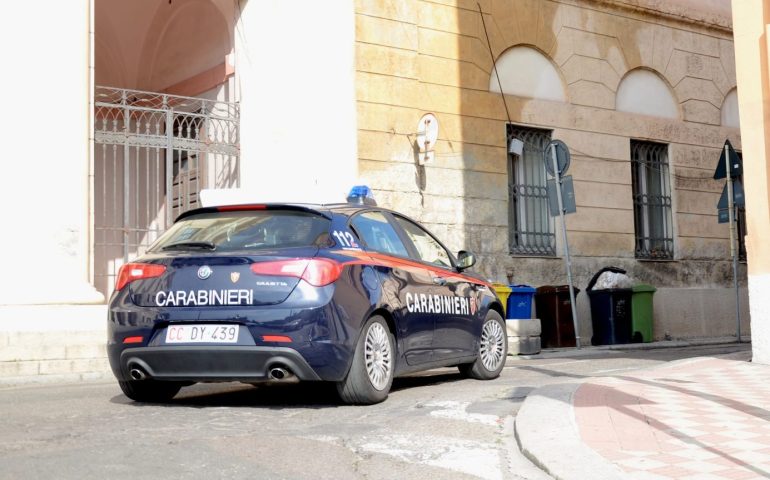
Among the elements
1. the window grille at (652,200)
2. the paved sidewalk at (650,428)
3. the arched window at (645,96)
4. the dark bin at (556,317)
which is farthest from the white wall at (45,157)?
the window grille at (652,200)

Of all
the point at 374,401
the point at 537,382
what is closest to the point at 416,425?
the point at 374,401

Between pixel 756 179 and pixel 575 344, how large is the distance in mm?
6330

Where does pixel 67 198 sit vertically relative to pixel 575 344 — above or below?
above

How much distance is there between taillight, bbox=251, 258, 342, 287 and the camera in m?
6.92

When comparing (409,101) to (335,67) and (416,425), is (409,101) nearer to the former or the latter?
(335,67)

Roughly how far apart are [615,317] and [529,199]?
257 centimetres

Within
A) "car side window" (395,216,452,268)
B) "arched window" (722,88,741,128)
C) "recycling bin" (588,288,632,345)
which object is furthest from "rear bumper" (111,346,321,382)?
"arched window" (722,88,741,128)

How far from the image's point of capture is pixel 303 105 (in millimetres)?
15555

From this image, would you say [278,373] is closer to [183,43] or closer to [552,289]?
[552,289]

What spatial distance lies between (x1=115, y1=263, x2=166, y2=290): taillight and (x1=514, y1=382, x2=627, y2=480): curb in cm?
267

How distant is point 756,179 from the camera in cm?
1065

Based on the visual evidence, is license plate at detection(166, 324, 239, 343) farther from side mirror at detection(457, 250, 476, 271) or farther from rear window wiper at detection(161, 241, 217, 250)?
side mirror at detection(457, 250, 476, 271)

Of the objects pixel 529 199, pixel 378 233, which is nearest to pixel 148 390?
pixel 378 233

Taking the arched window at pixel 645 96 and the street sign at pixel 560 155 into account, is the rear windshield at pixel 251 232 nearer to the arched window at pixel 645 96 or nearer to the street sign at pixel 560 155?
the street sign at pixel 560 155
